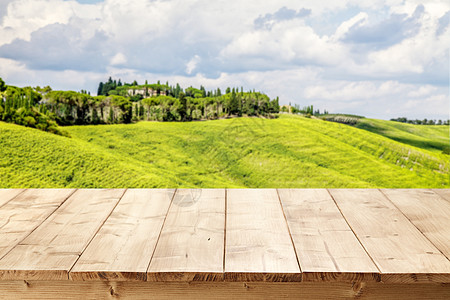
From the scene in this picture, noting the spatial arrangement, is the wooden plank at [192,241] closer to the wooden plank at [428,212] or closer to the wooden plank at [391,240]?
the wooden plank at [391,240]

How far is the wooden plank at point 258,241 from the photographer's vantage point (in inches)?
42.4

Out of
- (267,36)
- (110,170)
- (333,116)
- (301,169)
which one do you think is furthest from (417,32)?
(110,170)

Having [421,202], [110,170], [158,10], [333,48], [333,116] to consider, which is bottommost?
[110,170]

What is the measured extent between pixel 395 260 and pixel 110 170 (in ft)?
9.15

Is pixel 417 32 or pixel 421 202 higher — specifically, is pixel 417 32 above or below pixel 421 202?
above

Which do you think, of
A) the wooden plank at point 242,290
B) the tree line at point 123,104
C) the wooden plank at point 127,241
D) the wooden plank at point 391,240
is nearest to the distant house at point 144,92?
the tree line at point 123,104

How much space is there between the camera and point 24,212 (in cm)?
158

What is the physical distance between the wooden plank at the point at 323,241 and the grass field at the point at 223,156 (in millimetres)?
1949

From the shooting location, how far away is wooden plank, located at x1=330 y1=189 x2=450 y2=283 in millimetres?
1089

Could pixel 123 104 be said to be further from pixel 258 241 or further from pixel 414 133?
pixel 414 133

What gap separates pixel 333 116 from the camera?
3.93m

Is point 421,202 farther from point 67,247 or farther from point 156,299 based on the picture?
point 67,247

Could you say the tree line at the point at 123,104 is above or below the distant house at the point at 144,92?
below

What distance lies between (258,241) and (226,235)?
11 centimetres
